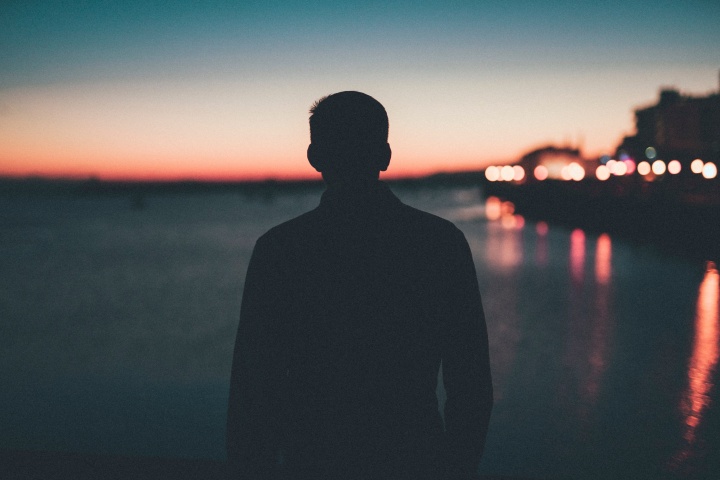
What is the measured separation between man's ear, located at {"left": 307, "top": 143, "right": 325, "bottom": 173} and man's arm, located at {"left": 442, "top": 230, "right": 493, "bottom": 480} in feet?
1.58

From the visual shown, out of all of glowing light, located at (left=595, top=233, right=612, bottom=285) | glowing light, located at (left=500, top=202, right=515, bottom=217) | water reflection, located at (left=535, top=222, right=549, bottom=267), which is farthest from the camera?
glowing light, located at (left=500, top=202, right=515, bottom=217)

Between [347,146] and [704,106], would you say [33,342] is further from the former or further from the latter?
[704,106]

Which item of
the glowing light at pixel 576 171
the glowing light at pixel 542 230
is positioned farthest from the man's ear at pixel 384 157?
the glowing light at pixel 576 171

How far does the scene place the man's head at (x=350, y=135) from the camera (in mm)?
1583

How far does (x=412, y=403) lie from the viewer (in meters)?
1.60

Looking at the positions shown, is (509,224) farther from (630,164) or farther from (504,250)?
(630,164)

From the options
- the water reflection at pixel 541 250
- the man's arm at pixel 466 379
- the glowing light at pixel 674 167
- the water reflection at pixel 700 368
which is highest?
the glowing light at pixel 674 167

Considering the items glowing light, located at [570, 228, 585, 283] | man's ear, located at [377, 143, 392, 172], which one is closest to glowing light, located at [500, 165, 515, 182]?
glowing light, located at [570, 228, 585, 283]

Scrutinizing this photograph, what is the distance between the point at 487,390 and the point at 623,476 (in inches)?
142

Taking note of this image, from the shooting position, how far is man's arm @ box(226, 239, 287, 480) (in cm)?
160

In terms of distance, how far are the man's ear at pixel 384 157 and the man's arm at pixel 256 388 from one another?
1.36 feet

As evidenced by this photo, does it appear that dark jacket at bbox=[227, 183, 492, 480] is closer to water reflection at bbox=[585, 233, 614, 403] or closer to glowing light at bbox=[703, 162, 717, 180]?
water reflection at bbox=[585, 233, 614, 403]

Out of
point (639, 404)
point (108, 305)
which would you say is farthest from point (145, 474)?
point (108, 305)

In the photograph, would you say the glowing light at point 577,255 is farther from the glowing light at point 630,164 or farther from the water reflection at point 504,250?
the glowing light at point 630,164
